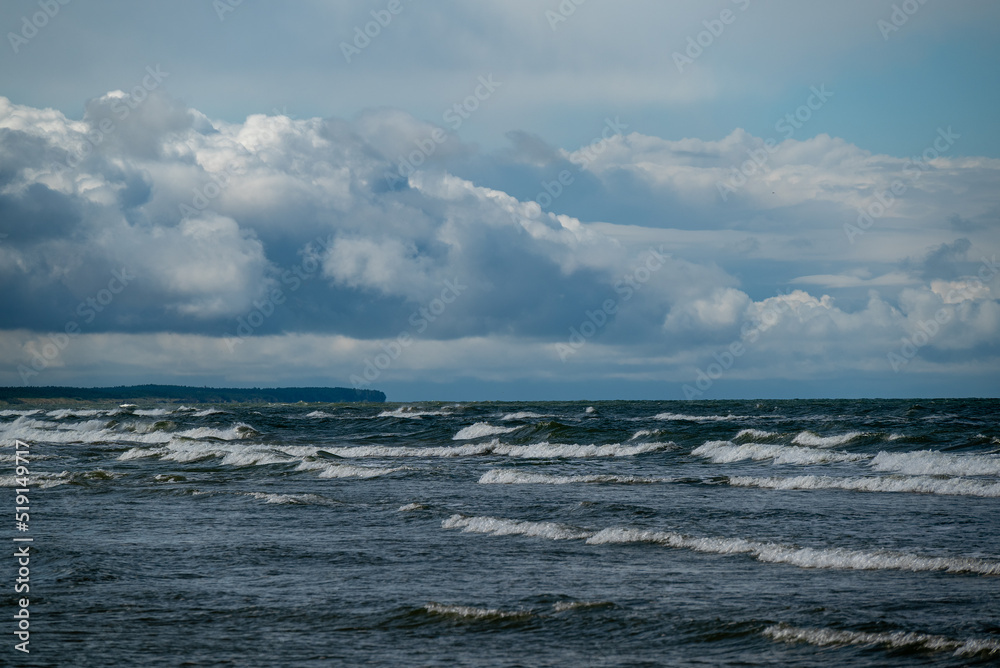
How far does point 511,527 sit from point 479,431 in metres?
39.0

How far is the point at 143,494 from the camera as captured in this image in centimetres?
2684

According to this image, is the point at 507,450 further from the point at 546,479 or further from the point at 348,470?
the point at 546,479

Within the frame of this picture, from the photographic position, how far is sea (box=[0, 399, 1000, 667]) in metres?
9.71

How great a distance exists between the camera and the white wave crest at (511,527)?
1730cm

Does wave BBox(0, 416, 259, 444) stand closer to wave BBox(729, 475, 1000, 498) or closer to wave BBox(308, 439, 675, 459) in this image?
wave BBox(308, 439, 675, 459)

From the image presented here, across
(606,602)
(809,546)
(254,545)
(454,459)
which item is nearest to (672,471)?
(454,459)

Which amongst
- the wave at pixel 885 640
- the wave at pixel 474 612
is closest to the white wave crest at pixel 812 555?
the wave at pixel 885 640

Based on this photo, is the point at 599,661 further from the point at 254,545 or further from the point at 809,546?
the point at 254,545

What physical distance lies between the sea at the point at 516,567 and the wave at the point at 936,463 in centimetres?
10

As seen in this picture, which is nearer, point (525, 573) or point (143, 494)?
point (525, 573)

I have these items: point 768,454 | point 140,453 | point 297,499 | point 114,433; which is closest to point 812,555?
point 297,499

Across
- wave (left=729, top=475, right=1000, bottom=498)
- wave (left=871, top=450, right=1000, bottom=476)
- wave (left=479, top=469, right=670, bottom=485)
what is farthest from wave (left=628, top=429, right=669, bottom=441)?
wave (left=729, top=475, right=1000, bottom=498)

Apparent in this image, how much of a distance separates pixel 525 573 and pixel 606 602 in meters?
2.44

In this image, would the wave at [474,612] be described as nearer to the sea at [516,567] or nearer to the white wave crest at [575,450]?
the sea at [516,567]
